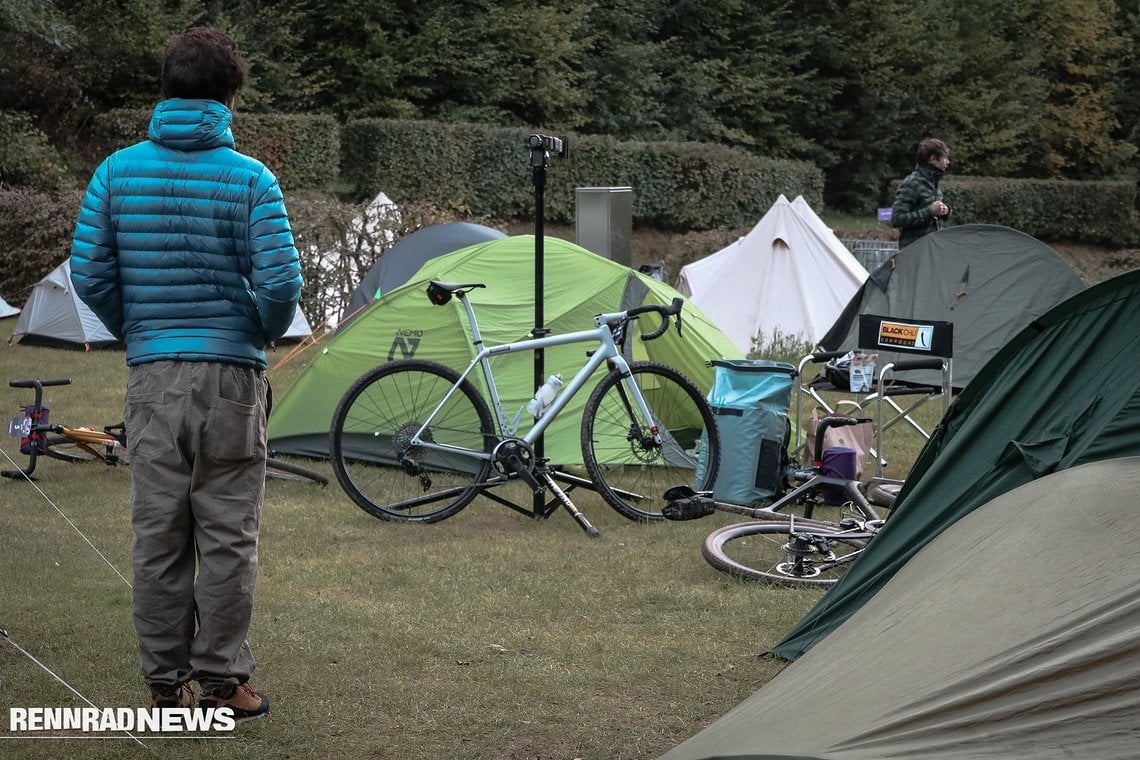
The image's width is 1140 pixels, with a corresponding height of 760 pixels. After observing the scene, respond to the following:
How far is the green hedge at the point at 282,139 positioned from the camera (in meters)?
19.2

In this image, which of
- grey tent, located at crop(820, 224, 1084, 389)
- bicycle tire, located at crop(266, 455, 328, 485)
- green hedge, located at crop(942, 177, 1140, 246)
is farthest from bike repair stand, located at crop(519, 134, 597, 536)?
green hedge, located at crop(942, 177, 1140, 246)

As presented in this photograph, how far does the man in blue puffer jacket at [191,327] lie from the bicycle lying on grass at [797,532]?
2234 millimetres

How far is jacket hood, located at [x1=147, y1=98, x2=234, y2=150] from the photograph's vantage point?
342cm

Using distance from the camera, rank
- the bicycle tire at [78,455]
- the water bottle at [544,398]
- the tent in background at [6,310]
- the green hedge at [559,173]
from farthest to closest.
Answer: the green hedge at [559,173] < the tent in background at [6,310] < the bicycle tire at [78,455] < the water bottle at [544,398]

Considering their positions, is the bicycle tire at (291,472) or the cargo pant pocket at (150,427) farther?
the bicycle tire at (291,472)

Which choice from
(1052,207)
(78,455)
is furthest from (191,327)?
(1052,207)

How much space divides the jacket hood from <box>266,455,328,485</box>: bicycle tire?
10.5 ft

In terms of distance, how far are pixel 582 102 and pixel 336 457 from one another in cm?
2314

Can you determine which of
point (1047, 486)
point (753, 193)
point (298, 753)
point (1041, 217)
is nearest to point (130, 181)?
point (298, 753)

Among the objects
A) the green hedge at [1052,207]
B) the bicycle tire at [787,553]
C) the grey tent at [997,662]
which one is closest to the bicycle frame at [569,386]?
the bicycle tire at [787,553]

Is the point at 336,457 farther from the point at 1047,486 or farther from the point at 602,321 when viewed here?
the point at 1047,486

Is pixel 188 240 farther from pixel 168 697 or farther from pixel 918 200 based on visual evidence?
pixel 918 200

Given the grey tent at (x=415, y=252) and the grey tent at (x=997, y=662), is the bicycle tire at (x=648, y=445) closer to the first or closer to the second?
the grey tent at (x=997, y=662)

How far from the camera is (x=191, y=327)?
3.44 m
